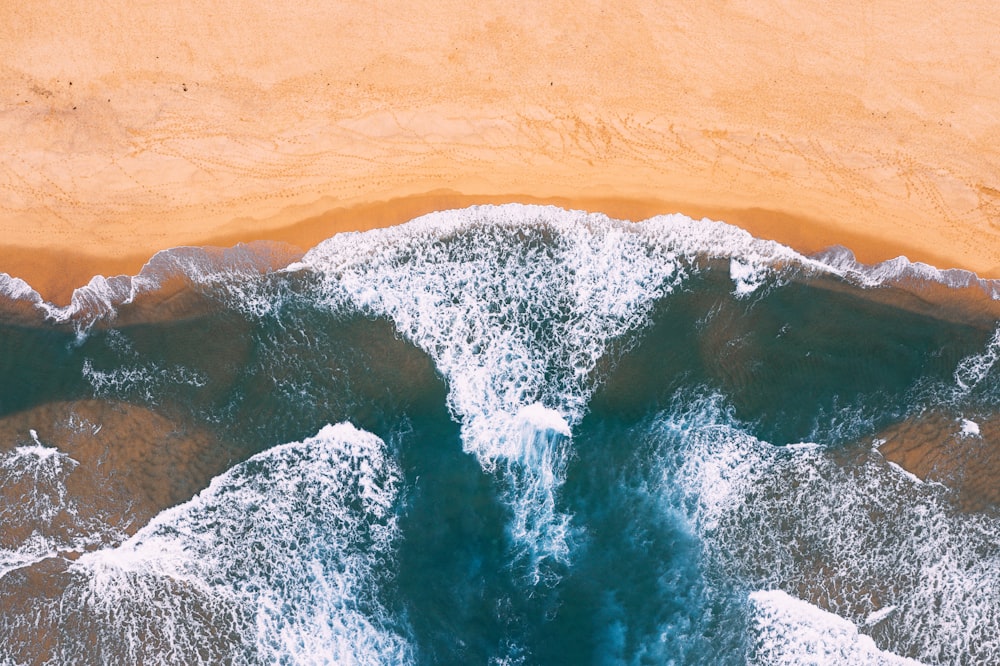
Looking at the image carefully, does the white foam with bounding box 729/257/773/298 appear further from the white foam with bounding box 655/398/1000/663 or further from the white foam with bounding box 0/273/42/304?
the white foam with bounding box 0/273/42/304

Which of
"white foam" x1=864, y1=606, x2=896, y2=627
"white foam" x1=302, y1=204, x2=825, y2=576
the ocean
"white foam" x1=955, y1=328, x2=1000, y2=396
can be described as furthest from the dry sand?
"white foam" x1=864, y1=606, x2=896, y2=627

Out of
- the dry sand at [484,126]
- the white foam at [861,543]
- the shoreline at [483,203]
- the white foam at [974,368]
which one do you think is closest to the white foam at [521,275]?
the shoreline at [483,203]

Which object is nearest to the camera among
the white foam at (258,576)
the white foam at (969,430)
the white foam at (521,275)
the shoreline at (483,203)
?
the white foam at (258,576)

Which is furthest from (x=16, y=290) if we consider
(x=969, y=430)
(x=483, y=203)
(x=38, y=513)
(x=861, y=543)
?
(x=969, y=430)

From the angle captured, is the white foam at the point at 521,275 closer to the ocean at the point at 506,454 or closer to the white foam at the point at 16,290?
the ocean at the point at 506,454

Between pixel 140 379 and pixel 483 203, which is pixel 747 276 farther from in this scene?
pixel 140 379

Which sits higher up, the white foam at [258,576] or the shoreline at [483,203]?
the shoreline at [483,203]

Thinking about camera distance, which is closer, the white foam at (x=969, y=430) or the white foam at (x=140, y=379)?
the white foam at (x=969, y=430)
